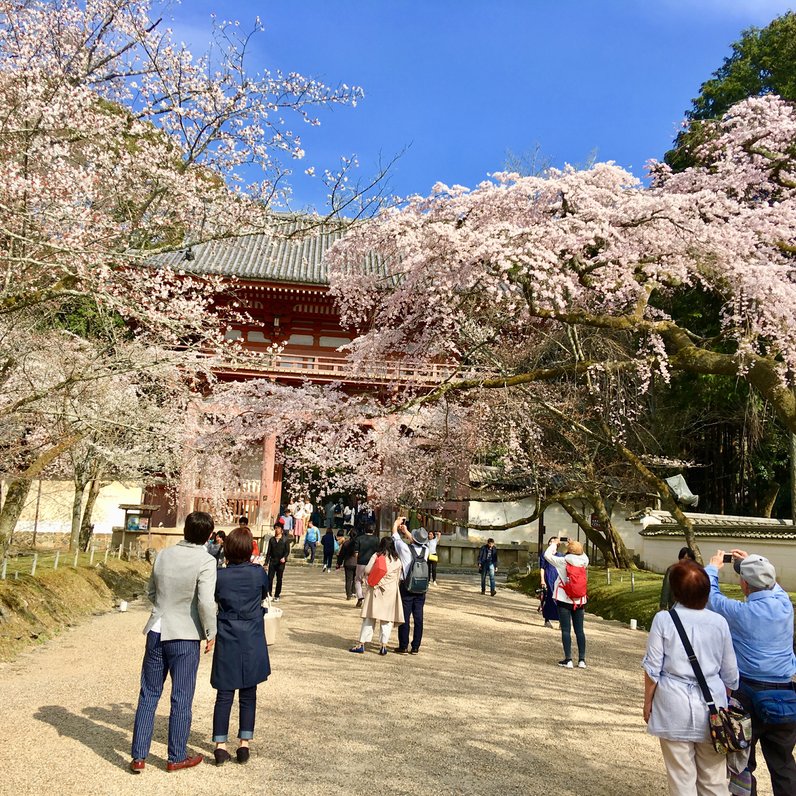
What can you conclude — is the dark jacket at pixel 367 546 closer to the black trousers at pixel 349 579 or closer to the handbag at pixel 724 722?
the black trousers at pixel 349 579

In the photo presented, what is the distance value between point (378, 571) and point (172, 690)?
4211mm

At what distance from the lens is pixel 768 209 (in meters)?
9.55

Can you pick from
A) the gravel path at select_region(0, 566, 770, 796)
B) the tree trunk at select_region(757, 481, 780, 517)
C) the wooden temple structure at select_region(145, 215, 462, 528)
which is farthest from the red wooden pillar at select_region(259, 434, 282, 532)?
the tree trunk at select_region(757, 481, 780, 517)

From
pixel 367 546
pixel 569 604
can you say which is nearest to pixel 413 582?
pixel 569 604

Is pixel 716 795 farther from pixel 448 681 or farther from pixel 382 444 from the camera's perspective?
pixel 382 444

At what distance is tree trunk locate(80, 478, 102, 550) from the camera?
52.6ft

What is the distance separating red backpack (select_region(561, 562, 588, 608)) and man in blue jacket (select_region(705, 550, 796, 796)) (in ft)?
12.7

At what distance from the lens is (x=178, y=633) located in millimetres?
4352

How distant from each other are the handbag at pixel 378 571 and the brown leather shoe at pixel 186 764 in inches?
157

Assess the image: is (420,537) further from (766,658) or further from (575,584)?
(766,658)

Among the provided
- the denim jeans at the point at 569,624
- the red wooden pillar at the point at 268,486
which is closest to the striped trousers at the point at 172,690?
the denim jeans at the point at 569,624

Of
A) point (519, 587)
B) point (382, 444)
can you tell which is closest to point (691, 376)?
point (519, 587)

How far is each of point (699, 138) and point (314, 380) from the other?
41.8ft

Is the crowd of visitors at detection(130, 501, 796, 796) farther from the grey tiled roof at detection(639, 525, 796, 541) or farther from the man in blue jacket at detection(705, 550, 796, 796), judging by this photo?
the grey tiled roof at detection(639, 525, 796, 541)
